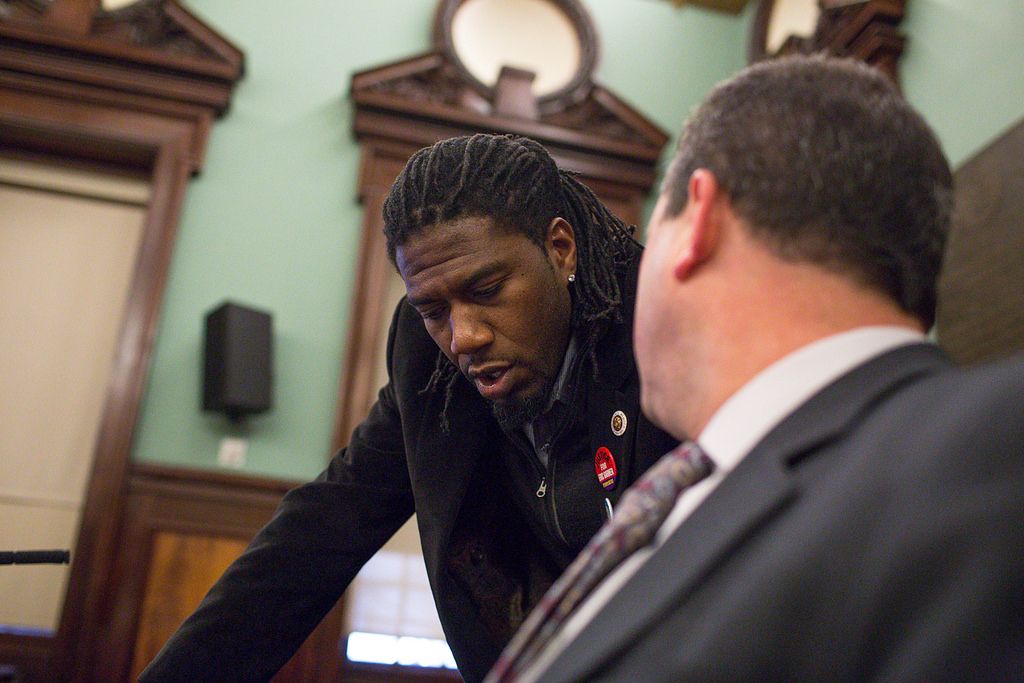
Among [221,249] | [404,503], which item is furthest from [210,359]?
[404,503]

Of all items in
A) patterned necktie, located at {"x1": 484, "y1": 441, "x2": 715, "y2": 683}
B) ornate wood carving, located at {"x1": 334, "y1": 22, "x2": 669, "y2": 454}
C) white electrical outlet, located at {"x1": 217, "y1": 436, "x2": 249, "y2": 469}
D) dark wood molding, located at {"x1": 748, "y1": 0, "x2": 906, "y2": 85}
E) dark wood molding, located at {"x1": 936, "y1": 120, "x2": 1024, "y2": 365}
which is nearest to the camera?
patterned necktie, located at {"x1": 484, "y1": 441, "x2": 715, "y2": 683}

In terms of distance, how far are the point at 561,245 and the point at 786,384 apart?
3.08ft

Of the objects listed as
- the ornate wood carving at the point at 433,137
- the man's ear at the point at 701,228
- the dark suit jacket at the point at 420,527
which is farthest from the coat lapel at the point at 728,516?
the ornate wood carving at the point at 433,137

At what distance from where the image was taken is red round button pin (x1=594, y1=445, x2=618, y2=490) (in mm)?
1379

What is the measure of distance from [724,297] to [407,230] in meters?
0.87

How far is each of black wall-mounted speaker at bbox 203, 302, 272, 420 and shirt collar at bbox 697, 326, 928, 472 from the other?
A: 10.7 feet

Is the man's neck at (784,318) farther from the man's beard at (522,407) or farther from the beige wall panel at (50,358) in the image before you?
the beige wall panel at (50,358)

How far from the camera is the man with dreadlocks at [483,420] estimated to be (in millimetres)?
1466

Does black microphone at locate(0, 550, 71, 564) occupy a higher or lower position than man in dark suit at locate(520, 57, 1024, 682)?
lower

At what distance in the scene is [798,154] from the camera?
0.77m

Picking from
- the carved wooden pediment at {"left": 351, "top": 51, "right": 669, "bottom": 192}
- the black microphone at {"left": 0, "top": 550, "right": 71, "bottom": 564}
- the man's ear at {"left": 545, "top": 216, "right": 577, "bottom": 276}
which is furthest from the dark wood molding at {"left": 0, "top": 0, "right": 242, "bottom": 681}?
the man's ear at {"left": 545, "top": 216, "right": 577, "bottom": 276}

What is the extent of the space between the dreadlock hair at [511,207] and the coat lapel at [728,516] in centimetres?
81

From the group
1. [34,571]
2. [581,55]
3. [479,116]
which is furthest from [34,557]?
[581,55]

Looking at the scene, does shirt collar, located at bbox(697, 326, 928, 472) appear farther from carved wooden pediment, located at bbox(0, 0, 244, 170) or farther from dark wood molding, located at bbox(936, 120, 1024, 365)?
carved wooden pediment, located at bbox(0, 0, 244, 170)
